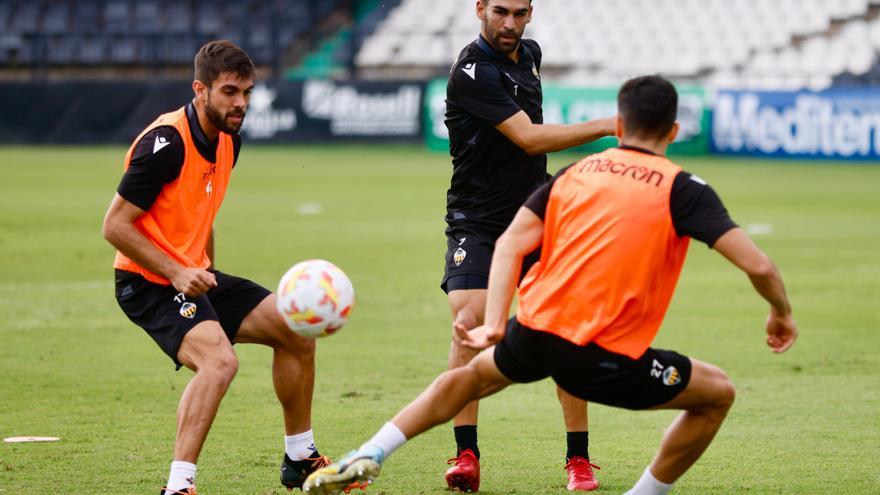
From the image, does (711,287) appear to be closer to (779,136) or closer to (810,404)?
(810,404)

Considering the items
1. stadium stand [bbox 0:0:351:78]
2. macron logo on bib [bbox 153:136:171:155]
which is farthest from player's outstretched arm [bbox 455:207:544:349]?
stadium stand [bbox 0:0:351:78]

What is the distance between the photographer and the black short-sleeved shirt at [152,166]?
20.0ft

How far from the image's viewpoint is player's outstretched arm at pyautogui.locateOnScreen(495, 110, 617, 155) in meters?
6.42

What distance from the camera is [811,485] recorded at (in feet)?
21.3

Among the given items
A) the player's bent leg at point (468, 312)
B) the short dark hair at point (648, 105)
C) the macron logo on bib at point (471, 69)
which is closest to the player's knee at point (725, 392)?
the short dark hair at point (648, 105)

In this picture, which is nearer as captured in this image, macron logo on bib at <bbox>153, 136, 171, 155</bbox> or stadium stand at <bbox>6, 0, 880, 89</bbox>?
macron logo on bib at <bbox>153, 136, 171, 155</bbox>

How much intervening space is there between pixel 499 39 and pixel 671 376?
2.31 metres

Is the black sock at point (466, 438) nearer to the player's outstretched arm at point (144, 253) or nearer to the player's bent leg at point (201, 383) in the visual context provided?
the player's bent leg at point (201, 383)

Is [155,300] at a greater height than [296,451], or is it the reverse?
[155,300]

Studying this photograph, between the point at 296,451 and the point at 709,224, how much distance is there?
8.23 ft

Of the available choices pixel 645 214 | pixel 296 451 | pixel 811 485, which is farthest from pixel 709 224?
pixel 296 451

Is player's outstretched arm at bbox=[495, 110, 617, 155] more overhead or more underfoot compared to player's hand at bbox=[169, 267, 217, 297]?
more overhead

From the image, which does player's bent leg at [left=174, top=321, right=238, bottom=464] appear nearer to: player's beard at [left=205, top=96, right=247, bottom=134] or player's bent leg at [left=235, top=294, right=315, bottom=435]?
player's bent leg at [left=235, top=294, right=315, bottom=435]

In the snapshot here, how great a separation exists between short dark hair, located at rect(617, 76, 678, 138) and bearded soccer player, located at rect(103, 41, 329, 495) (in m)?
1.86
